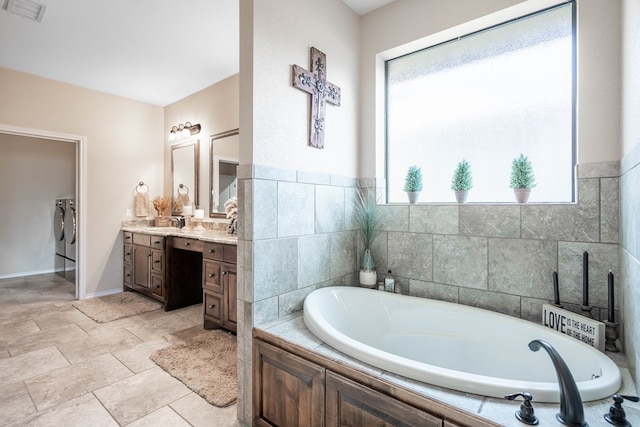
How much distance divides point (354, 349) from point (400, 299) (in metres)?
0.82

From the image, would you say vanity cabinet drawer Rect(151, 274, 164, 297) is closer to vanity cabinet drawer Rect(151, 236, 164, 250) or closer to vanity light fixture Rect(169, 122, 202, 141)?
vanity cabinet drawer Rect(151, 236, 164, 250)

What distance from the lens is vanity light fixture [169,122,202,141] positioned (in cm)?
400

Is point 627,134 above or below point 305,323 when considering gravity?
above

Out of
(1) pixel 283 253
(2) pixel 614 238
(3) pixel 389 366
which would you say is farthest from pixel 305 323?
(2) pixel 614 238

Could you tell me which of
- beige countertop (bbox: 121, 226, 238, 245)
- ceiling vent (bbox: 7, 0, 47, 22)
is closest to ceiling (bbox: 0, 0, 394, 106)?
ceiling vent (bbox: 7, 0, 47, 22)

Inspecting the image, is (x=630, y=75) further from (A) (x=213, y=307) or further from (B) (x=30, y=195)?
(B) (x=30, y=195)

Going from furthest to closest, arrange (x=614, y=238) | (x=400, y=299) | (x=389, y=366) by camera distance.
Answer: (x=400, y=299)
(x=614, y=238)
(x=389, y=366)

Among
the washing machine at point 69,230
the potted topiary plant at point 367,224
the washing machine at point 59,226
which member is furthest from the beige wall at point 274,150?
the washing machine at point 59,226

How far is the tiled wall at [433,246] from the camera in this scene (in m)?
1.59

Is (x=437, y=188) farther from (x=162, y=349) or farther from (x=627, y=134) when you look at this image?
(x=162, y=349)

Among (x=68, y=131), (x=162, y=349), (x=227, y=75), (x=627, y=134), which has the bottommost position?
(x=162, y=349)

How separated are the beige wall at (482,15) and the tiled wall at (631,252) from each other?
26cm

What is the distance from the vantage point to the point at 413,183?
223cm

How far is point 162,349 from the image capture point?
2.47 meters
